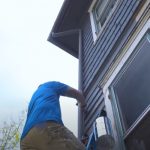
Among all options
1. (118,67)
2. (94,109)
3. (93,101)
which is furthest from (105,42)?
(118,67)

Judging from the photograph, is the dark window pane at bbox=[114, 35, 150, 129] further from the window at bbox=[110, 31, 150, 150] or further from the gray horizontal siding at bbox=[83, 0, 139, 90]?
the gray horizontal siding at bbox=[83, 0, 139, 90]

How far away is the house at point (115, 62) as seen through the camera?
3.64 metres

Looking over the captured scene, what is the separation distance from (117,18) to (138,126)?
8.26ft

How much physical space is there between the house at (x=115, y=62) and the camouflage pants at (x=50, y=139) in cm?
56

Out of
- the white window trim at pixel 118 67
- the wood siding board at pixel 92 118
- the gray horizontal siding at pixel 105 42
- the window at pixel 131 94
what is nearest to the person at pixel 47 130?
the window at pixel 131 94

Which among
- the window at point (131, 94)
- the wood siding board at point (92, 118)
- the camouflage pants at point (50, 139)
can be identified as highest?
the window at point (131, 94)

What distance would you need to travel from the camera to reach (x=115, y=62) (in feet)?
14.0

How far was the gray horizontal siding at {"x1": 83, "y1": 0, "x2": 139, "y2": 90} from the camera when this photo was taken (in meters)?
5.08

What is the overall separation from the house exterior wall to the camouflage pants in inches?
62.8

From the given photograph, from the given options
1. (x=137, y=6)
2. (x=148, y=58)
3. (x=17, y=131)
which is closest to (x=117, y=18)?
(x=137, y=6)

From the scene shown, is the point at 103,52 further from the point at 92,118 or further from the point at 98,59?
the point at 92,118

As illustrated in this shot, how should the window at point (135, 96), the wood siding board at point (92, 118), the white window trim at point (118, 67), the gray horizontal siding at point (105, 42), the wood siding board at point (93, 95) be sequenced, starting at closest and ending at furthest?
the window at point (135, 96) → the white window trim at point (118, 67) → the wood siding board at point (92, 118) → the gray horizontal siding at point (105, 42) → the wood siding board at point (93, 95)

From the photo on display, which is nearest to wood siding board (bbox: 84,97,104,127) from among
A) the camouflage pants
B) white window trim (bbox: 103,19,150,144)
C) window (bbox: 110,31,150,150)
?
white window trim (bbox: 103,19,150,144)

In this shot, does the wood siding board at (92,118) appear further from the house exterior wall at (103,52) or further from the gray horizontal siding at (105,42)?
the gray horizontal siding at (105,42)
